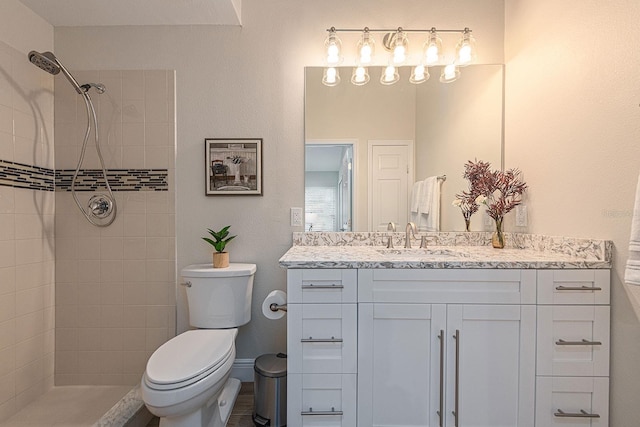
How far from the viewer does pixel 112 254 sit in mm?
1971

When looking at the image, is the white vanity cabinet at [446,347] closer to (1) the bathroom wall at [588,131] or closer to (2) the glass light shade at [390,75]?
(1) the bathroom wall at [588,131]

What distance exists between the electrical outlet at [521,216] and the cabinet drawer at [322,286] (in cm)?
112

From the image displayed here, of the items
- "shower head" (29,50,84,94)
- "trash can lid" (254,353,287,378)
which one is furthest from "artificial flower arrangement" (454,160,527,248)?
"shower head" (29,50,84,94)

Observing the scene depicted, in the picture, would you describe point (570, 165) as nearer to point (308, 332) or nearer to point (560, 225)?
point (560, 225)

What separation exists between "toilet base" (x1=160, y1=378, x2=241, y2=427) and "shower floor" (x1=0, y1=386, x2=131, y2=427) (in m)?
0.65

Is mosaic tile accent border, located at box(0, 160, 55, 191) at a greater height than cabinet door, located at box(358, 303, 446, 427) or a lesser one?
greater

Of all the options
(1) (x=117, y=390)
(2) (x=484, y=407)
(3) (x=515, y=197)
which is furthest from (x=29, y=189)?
(3) (x=515, y=197)

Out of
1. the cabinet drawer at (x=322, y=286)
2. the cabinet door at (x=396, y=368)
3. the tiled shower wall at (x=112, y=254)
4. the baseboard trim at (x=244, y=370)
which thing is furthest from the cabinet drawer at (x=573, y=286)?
the tiled shower wall at (x=112, y=254)

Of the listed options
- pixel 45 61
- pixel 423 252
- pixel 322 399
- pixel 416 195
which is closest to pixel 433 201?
pixel 416 195

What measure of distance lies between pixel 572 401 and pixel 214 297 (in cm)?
173

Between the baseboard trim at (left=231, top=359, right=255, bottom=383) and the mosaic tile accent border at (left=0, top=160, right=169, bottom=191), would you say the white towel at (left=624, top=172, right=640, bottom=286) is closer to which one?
the baseboard trim at (left=231, top=359, right=255, bottom=383)

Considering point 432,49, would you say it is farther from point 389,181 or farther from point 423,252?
point 423,252

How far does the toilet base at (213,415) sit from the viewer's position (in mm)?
1343

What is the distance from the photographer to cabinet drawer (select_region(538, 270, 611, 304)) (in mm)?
1282
